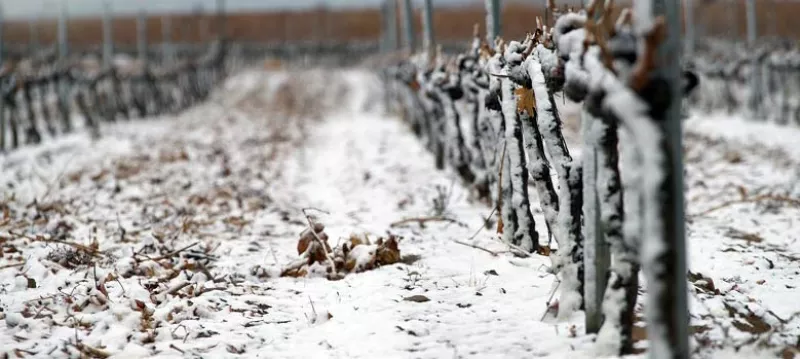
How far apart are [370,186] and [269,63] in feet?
159

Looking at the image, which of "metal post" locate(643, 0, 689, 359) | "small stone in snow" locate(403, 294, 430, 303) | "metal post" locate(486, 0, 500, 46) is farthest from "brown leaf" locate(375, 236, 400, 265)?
"metal post" locate(643, 0, 689, 359)

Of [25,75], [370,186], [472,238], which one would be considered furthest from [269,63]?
[472,238]

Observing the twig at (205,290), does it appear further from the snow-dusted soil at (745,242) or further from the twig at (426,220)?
the snow-dusted soil at (745,242)

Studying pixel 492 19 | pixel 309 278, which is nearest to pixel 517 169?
pixel 309 278

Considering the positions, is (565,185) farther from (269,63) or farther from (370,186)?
(269,63)

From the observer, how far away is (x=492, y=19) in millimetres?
7750

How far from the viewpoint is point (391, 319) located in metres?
4.81

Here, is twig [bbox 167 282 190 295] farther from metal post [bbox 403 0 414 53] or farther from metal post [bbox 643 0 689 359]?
metal post [bbox 403 0 414 53]

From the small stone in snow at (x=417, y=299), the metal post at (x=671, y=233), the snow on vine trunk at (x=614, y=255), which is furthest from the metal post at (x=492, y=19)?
the metal post at (x=671, y=233)

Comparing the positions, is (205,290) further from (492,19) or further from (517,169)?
(492,19)

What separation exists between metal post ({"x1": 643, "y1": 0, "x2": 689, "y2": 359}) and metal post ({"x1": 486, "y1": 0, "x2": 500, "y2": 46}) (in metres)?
4.70

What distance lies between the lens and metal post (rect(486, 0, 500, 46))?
7695mm

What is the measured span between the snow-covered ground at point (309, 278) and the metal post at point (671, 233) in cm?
104

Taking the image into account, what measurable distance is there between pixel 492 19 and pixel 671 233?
16.8 feet
